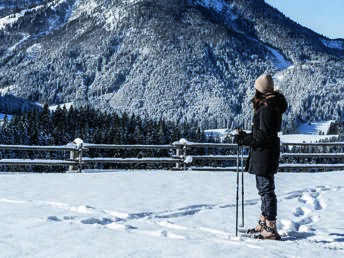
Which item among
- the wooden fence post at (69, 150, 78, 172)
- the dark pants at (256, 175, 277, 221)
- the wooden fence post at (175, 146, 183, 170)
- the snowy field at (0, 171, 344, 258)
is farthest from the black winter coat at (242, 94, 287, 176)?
the wooden fence post at (69, 150, 78, 172)

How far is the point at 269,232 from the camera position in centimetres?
679

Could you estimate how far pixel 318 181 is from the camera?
43.9 feet

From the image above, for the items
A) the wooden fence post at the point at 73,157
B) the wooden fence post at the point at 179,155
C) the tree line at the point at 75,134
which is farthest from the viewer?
the tree line at the point at 75,134

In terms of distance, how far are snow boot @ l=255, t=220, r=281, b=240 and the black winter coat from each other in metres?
0.69

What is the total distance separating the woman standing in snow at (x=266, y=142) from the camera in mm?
6684

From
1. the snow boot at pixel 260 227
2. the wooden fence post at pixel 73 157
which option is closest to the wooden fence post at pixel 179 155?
the wooden fence post at pixel 73 157

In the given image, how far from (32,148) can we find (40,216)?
27.6ft

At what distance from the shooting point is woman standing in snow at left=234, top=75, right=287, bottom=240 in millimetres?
6684

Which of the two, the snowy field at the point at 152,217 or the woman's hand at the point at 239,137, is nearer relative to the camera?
the snowy field at the point at 152,217

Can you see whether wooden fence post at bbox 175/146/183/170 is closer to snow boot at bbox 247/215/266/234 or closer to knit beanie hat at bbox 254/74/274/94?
snow boot at bbox 247/215/266/234

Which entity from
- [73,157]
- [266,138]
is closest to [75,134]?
[73,157]

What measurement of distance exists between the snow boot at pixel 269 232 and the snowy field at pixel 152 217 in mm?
195

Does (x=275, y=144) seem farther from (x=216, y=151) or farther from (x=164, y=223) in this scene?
(x=216, y=151)

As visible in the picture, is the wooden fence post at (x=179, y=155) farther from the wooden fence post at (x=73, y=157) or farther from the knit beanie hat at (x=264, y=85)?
the knit beanie hat at (x=264, y=85)
